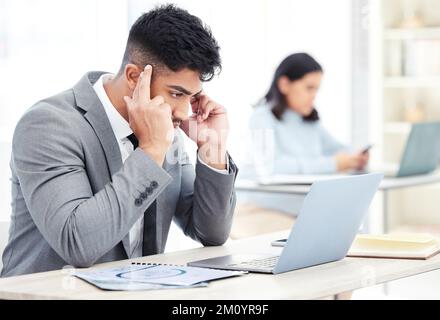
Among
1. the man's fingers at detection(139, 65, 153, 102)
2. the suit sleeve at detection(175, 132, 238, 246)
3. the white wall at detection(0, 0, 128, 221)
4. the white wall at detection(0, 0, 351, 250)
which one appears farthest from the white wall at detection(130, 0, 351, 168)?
the man's fingers at detection(139, 65, 153, 102)

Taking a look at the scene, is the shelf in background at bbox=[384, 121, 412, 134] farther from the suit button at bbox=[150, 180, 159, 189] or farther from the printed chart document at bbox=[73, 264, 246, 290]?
the printed chart document at bbox=[73, 264, 246, 290]

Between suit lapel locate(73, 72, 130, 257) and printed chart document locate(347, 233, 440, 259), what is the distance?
1.81ft

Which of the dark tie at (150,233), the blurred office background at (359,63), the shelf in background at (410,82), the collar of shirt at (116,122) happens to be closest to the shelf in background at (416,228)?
Answer: the blurred office background at (359,63)

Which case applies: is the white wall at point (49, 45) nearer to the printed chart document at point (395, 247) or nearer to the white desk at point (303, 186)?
the white desk at point (303, 186)

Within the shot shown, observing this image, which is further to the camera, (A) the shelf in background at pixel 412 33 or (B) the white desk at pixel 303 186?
(A) the shelf in background at pixel 412 33

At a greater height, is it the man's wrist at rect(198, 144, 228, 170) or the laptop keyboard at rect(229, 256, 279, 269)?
the man's wrist at rect(198, 144, 228, 170)

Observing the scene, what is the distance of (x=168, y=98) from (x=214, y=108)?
278 mm

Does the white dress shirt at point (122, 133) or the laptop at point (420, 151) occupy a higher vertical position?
the white dress shirt at point (122, 133)

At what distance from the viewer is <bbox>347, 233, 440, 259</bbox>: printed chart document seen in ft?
6.59

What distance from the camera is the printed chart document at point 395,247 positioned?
2.01m

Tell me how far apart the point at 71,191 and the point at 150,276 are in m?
0.32

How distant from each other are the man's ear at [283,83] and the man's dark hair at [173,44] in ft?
8.64
